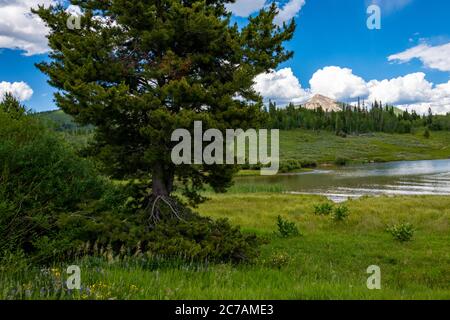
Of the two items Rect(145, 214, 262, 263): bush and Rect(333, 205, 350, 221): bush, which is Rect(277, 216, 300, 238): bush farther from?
Rect(145, 214, 262, 263): bush

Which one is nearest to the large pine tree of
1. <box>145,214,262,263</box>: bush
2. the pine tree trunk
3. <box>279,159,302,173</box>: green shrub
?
the pine tree trunk

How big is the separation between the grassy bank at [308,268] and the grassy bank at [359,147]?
88.7 meters

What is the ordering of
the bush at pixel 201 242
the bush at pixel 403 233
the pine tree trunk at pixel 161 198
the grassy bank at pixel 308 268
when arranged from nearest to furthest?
the grassy bank at pixel 308 268 < the bush at pixel 201 242 < the pine tree trunk at pixel 161 198 < the bush at pixel 403 233

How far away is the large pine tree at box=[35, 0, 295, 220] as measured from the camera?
34.9ft

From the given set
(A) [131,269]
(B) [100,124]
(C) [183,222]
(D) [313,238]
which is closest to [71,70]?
(B) [100,124]

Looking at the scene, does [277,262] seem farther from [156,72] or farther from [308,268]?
[156,72]

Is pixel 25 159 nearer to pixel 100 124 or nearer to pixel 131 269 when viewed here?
pixel 100 124

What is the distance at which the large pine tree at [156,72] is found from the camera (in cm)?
1062

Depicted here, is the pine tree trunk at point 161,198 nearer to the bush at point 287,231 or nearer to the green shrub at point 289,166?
the bush at point 287,231

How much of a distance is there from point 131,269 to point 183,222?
3.28 metres

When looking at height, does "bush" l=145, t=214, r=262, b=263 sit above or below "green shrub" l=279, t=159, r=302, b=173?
below

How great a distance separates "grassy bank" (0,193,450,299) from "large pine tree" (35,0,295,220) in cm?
379

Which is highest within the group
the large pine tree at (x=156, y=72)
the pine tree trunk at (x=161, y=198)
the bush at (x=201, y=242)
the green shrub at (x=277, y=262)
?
the large pine tree at (x=156, y=72)

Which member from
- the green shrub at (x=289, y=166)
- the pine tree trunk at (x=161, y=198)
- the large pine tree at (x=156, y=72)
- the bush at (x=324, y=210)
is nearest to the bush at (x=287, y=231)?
the large pine tree at (x=156, y=72)
